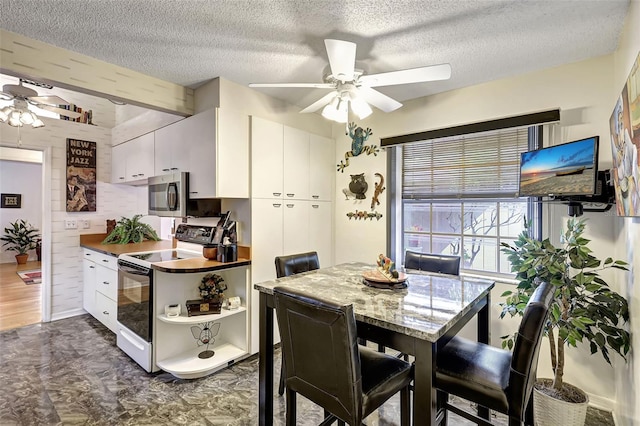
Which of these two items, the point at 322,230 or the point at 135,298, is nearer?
the point at 135,298

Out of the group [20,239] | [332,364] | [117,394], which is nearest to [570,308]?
[332,364]

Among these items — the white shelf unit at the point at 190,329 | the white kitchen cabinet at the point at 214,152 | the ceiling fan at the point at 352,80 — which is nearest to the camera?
the ceiling fan at the point at 352,80

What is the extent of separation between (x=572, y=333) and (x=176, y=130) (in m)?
3.41

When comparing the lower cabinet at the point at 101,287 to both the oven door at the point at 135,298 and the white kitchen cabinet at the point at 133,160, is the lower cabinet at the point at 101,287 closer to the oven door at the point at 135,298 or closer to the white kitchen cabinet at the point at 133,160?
the oven door at the point at 135,298

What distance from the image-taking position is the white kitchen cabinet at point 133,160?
336cm

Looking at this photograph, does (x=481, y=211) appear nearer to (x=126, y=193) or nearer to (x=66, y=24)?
(x=66, y=24)

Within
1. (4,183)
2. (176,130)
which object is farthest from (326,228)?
(4,183)

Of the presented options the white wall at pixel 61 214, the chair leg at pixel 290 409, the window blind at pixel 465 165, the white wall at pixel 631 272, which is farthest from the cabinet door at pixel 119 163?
the white wall at pixel 631 272

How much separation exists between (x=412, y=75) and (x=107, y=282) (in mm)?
3561

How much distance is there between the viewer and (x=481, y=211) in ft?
9.30

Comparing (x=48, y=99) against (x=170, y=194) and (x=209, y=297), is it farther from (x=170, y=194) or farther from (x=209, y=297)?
(x=209, y=297)

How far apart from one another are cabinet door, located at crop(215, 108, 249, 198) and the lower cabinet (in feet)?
4.95

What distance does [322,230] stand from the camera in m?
3.55

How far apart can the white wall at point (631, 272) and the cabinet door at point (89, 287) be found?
4.72 metres
